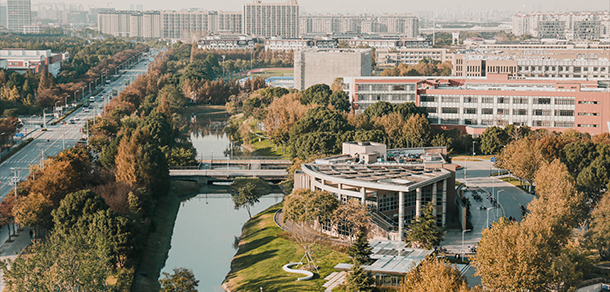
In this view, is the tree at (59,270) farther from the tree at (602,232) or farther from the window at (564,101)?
the window at (564,101)

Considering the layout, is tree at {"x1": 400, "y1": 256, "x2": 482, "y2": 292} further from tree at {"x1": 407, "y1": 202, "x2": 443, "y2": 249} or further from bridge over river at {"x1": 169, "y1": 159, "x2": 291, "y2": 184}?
bridge over river at {"x1": 169, "y1": 159, "x2": 291, "y2": 184}

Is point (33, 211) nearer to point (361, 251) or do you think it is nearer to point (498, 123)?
point (361, 251)

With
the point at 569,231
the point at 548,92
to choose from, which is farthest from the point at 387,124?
the point at 569,231

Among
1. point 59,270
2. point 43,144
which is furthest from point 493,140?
point 59,270

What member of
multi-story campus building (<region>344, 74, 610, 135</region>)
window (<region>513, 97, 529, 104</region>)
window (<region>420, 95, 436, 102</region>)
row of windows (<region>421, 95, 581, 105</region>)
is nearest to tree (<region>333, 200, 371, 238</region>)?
multi-story campus building (<region>344, 74, 610, 135</region>)

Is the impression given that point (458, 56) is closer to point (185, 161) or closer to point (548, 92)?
point (548, 92)

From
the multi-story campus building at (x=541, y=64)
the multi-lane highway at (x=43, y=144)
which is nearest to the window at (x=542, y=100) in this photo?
the multi-story campus building at (x=541, y=64)
